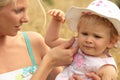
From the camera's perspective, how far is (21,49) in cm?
280

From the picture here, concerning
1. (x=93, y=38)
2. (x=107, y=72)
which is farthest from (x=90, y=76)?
(x=93, y=38)

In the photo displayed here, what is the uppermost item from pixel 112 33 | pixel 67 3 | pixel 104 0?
pixel 104 0

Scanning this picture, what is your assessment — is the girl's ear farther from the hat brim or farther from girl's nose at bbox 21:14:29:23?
girl's nose at bbox 21:14:29:23

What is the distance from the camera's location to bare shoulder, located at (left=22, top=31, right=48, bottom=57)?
2.86 meters

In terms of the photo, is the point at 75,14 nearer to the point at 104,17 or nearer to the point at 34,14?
the point at 104,17

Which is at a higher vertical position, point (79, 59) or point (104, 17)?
point (104, 17)

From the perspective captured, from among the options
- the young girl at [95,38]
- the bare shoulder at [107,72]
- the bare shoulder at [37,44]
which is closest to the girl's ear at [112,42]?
the young girl at [95,38]

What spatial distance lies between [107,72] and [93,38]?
21 cm

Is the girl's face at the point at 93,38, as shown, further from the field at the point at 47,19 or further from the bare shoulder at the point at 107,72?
the field at the point at 47,19

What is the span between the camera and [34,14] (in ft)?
24.9

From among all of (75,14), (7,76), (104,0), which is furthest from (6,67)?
(104,0)

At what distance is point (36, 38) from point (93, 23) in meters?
0.46

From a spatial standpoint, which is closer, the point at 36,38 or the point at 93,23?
the point at 93,23

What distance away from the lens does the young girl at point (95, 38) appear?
2580 mm
